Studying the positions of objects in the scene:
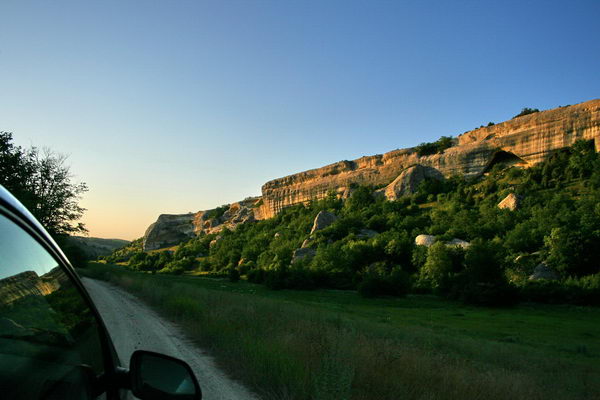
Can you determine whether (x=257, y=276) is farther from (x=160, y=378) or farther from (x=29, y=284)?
(x=29, y=284)

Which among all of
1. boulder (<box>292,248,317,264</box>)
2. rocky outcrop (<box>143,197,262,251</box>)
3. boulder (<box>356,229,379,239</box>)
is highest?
rocky outcrop (<box>143,197,262,251</box>)

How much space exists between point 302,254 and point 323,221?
51.7ft

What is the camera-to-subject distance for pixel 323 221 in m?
92.4

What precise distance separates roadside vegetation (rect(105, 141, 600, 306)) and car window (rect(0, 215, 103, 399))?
138 feet

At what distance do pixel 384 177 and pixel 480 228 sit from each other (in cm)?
4774

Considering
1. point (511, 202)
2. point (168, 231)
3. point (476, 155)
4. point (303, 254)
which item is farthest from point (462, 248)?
point (168, 231)

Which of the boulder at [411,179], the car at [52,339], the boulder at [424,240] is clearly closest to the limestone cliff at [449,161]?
the boulder at [411,179]

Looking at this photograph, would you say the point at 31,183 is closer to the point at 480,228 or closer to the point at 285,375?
the point at 285,375

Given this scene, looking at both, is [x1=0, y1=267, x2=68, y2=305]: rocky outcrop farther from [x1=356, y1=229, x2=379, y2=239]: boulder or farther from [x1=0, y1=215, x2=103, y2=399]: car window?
[x1=356, y1=229, x2=379, y2=239]: boulder

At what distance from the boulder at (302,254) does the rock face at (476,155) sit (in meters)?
34.6

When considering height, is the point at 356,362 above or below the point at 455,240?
below

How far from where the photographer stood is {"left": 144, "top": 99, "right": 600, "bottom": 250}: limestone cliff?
7381 cm

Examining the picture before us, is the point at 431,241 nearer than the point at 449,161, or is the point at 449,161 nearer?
the point at 431,241

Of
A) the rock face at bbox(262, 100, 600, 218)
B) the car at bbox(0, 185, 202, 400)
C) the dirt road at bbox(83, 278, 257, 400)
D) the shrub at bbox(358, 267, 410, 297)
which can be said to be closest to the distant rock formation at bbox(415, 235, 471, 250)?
the shrub at bbox(358, 267, 410, 297)
